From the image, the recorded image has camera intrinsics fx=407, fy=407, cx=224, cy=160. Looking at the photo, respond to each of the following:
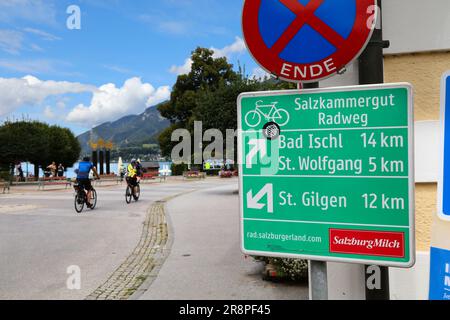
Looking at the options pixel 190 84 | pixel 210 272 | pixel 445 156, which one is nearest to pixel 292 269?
pixel 210 272

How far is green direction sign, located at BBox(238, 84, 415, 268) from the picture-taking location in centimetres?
186

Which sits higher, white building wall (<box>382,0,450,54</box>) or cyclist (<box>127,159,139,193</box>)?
white building wall (<box>382,0,450,54</box>)

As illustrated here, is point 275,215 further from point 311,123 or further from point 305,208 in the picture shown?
point 311,123

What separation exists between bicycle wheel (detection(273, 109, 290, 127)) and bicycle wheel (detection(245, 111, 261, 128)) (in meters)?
0.09

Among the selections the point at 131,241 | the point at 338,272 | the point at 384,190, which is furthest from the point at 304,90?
the point at 131,241

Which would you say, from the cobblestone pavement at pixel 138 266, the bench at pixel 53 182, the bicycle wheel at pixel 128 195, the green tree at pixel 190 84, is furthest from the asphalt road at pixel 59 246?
the green tree at pixel 190 84

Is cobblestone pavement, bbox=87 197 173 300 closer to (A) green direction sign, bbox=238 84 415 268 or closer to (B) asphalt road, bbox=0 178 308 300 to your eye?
(B) asphalt road, bbox=0 178 308 300

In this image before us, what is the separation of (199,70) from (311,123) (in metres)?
44.5

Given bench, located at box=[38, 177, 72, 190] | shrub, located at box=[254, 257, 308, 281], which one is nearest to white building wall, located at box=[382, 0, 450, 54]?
shrub, located at box=[254, 257, 308, 281]

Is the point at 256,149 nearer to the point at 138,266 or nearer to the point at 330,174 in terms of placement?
the point at 330,174

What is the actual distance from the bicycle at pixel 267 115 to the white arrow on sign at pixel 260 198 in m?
0.32

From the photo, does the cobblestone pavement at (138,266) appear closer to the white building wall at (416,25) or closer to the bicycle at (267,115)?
the bicycle at (267,115)

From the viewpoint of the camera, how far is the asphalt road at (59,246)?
4.95 m

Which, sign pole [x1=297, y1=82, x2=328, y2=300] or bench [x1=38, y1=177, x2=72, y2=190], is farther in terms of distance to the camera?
bench [x1=38, y1=177, x2=72, y2=190]
